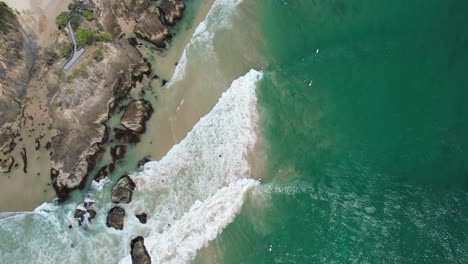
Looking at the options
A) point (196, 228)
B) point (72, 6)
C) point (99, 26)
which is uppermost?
point (72, 6)

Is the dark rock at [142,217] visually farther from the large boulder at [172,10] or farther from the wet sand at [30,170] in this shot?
the large boulder at [172,10]

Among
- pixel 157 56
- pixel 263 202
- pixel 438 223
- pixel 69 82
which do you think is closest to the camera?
pixel 438 223

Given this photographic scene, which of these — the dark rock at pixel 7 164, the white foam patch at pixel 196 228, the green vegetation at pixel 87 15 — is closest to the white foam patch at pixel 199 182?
the white foam patch at pixel 196 228

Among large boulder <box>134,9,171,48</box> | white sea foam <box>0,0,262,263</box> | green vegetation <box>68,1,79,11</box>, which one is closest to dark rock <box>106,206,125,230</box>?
white sea foam <box>0,0,262,263</box>

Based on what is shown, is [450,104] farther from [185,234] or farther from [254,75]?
[185,234]

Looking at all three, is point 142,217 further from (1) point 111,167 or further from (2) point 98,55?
(2) point 98,55

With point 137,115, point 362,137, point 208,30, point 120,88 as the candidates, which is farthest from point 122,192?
point 362,137

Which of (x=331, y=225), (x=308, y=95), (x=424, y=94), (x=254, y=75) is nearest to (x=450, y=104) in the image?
(x=424, y=94)

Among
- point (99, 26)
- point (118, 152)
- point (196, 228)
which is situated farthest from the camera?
point (99, 26)
